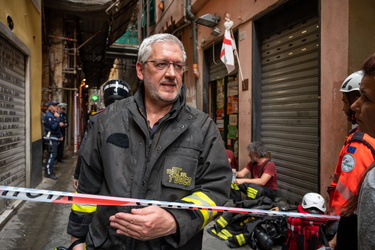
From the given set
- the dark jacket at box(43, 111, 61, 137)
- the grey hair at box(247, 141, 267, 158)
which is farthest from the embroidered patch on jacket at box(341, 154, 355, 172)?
the dark jacket at box(43, 111, 61, 137)

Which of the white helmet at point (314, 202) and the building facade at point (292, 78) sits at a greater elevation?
the building facade at point (292, 78)

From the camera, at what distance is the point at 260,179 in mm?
4602

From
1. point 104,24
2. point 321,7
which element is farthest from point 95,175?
point 104,24

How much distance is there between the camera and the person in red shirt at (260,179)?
4.51 metres

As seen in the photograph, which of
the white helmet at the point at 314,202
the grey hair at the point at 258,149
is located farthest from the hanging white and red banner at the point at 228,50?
the white helmet at the point at 314,202

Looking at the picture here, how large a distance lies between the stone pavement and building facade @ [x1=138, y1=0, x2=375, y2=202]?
1.97 metres

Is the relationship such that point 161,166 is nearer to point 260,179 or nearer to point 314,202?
point 314,202

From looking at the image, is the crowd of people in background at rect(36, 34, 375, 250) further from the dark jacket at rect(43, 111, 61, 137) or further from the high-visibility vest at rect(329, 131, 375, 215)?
the dark jacket at rect(43, 111, 61, 137)

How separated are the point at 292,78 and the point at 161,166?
4.82 m

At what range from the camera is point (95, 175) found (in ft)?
6.02

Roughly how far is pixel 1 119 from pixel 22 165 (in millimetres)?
1582

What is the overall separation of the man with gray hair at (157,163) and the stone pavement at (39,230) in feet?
8.78

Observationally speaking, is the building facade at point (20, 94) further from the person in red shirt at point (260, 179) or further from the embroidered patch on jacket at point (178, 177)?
the embroidered patch on jacket at point (178, 177)

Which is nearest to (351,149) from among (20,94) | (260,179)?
(260,179)
